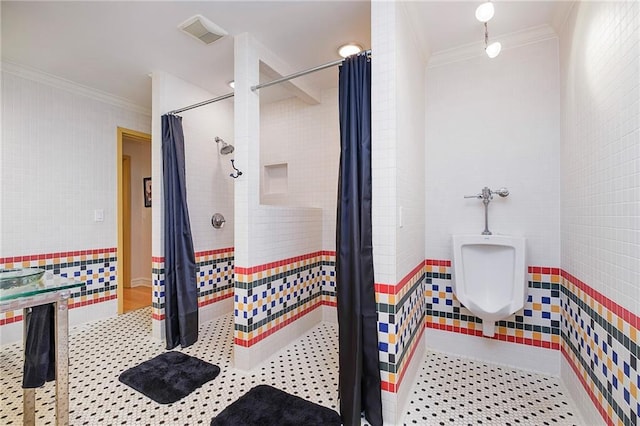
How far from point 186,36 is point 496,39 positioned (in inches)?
85.7

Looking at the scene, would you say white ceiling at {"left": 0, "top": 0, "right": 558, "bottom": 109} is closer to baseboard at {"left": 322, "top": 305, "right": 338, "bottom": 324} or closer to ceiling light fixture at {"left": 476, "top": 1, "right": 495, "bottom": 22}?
ceiling light fixture at {"left": 476, "top": 1, "right": 495, "bottom": 22}

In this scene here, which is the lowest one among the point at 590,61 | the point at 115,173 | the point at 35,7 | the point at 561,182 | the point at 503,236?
the point at 503,236

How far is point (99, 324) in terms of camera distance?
9.12ft

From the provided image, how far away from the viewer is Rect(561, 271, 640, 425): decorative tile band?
43.9 inches

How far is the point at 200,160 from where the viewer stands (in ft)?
9.11

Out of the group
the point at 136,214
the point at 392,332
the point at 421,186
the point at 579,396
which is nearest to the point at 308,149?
the point at 421,186

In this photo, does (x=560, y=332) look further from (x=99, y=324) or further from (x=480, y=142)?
(x=99, y=324)

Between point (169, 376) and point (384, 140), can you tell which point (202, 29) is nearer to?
point (384, 140)

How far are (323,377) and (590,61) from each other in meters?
2.29

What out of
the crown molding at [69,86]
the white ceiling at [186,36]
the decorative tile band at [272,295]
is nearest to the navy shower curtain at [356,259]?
the white ceiling at [186,36]

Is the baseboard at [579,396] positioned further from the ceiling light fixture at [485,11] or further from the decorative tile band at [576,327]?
the ceiling light fixture at [485,11]

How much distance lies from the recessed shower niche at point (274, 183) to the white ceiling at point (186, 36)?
3.62 feet

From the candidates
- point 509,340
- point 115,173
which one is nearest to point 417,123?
point 509,340

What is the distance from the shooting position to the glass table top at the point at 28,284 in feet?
3.75
